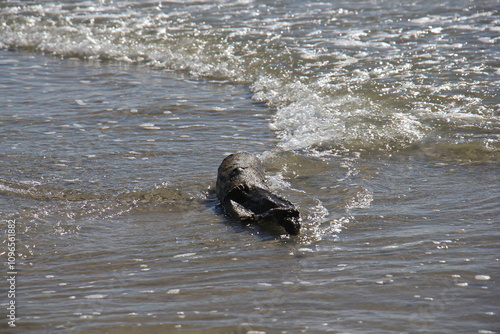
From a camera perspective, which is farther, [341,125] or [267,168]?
[341,125]

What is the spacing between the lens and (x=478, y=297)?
12.5 ft

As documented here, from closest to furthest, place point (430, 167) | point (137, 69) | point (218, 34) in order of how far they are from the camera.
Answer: point (430, 167)
point (137, 69)
point (218, 34)

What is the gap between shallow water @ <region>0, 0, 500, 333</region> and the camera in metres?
3.81

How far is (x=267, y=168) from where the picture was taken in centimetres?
659

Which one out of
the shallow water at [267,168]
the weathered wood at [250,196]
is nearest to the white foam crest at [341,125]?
the shallow water at [267,168]

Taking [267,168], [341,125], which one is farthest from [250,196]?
[341,125]

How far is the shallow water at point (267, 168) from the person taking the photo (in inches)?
150

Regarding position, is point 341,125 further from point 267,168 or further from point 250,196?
point 250,196

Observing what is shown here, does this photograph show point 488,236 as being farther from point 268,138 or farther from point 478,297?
point 268,138

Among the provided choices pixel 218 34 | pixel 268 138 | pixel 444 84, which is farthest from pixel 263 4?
pixel 268 138

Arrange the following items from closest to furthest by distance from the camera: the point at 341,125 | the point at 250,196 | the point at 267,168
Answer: the point at 250,196 → the point at 267,168 → the point at 341,125

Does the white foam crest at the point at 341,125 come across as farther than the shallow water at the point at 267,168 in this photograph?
Yes

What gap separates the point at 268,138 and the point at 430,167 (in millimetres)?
2073

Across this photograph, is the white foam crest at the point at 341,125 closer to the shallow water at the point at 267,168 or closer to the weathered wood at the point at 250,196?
the shallow water at the point at 267,168
